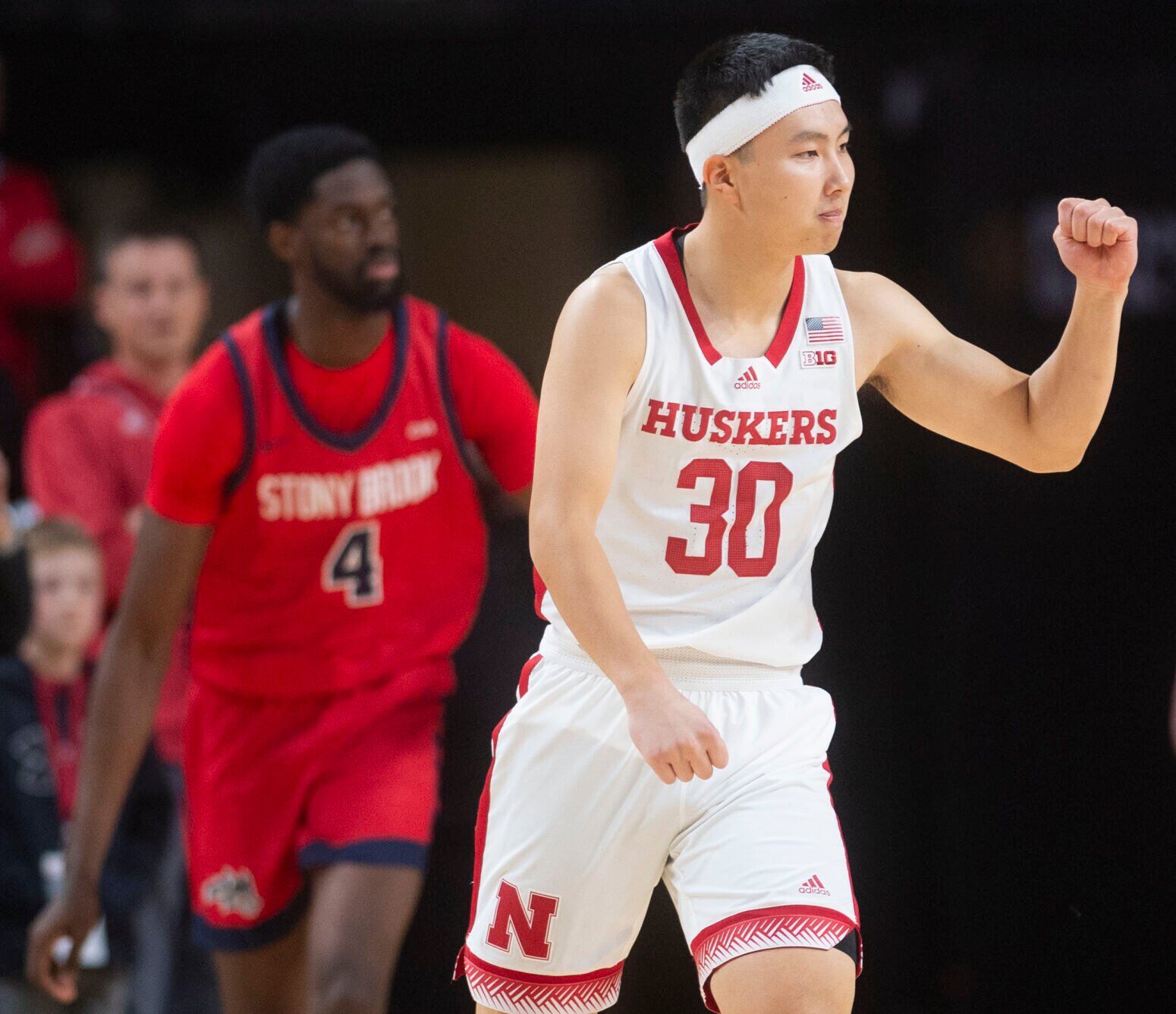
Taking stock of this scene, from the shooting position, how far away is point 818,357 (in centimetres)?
306

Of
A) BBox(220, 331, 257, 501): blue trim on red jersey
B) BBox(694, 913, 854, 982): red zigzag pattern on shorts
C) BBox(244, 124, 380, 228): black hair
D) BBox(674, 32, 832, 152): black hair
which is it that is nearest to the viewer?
BBox(694, 913, 854, 982): red zigzag pattern on shorts

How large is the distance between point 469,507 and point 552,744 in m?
1.09

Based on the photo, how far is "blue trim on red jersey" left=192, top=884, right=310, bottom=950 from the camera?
396 cm

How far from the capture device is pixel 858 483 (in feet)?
18.1

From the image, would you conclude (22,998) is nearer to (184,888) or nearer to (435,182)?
(184,888)

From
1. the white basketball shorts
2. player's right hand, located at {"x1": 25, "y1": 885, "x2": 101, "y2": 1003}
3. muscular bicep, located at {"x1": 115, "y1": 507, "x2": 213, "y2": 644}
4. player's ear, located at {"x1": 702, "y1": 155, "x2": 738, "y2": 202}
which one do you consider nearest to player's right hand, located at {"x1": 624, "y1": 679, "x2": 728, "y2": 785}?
the white basketball shorts

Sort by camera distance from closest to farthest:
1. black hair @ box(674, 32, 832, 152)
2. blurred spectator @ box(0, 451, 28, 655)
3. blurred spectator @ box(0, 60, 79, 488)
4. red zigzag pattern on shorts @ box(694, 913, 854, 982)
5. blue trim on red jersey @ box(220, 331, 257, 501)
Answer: red zigzag pattern on shorts @ box(694, 913, 854, 982) → black hair @ box(674, 32, 832, 152) → blue trim on red jersey @ box(220, 331, 257, 501) → blurred spectator @ box(0, 451, 28, 655) → blurred spectator @ box(0, 60, 79, 488)

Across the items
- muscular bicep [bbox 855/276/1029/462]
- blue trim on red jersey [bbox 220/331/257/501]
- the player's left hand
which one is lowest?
blue trim on red jersey [bbox 220/331/257/501]

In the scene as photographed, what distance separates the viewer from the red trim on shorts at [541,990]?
308 centimetres

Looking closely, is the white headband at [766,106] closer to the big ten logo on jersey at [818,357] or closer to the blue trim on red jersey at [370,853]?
the big ten logo on jersey at [818,357]

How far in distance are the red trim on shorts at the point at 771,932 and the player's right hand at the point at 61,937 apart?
1.51m

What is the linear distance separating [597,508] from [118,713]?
5.01ft

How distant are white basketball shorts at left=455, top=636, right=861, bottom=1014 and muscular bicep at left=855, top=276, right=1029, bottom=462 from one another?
1.62ft

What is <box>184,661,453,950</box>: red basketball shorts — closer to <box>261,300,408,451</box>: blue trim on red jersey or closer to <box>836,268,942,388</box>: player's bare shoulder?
<box>261,300,408,451</box>: blue trim on red jersey
